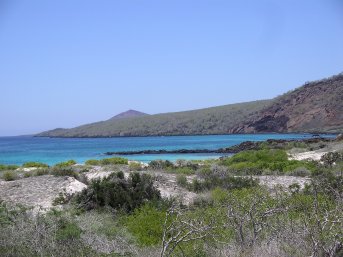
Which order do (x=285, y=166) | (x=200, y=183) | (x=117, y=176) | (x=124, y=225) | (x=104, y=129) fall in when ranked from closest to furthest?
1. (x=124, y=225)
2. (x=117, y=176)
3. (x=200, y=183)
4. (x=285, y=166)
5. (x=104, y=129)

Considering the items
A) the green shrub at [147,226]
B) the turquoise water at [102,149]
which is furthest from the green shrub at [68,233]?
the turquoise water at [102,149]

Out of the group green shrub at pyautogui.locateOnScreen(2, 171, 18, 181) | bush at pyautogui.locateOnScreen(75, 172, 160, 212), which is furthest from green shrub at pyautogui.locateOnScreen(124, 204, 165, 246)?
green shrub at pyautogui.locateOnScreen(2, 171, 18, 181)

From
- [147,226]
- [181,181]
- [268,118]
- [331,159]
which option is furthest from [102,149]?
[147,226]

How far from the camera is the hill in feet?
305

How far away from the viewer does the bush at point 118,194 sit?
12797 mm

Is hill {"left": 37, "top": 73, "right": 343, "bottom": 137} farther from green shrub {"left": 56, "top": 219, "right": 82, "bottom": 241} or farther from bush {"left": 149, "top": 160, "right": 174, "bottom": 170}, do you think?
green shrub {"left": 56, "top": 219, "right": 82, "bottom": 241}

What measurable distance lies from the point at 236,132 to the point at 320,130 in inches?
964

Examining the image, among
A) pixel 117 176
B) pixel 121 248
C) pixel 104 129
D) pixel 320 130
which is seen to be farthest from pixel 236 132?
pixel 121 248

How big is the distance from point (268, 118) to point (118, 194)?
314 feet

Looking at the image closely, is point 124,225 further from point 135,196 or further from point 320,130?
point 320,130

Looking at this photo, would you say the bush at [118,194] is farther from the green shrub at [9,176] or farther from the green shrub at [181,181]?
the green shrub at [9,176]

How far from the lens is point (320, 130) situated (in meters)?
89.5

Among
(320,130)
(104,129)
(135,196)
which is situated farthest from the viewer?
(104,129)

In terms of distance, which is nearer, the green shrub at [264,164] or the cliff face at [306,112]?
the green shrub at [264,164]
